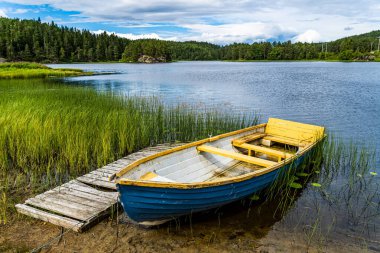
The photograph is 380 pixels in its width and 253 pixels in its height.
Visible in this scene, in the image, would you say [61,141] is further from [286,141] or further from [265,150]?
[286,141]

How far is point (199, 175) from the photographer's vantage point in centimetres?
601

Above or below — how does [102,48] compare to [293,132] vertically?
above

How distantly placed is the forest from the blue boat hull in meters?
94.2

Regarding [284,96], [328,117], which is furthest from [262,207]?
[284,96]

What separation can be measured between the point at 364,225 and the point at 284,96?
56.2 ft

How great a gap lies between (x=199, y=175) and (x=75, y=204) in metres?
2.25

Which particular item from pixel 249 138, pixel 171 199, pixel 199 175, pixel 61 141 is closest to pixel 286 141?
pixel 249 138

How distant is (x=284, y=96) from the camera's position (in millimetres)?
21656

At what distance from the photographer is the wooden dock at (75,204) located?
472 centimetres

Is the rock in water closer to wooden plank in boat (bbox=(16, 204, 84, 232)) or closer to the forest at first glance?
the forest

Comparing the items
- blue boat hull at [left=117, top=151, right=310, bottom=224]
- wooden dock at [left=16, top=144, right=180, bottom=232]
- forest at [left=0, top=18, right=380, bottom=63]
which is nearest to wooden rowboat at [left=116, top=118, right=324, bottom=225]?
blue boat hull at [left=117, top=151, right=310, bottom=224]

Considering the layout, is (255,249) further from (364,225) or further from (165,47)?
(165,47)

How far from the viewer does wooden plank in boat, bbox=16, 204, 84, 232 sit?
4582mm

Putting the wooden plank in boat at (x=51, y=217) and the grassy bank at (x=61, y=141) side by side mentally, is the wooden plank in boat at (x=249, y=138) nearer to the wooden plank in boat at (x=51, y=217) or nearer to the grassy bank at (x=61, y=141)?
the grassy bank at (x=61, y=141)
